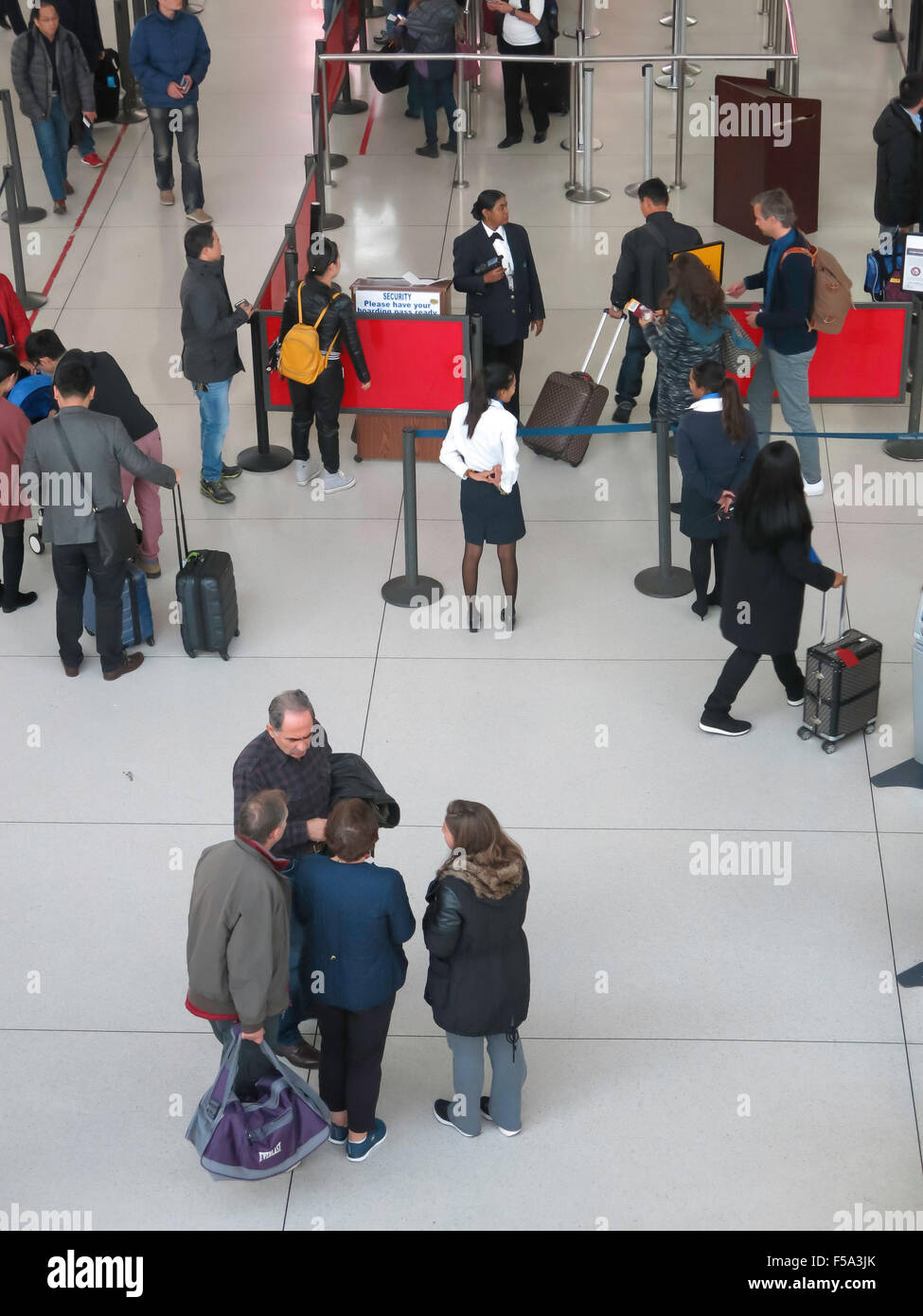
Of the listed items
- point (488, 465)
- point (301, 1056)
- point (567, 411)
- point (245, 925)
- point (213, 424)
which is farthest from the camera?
point (567, 411)

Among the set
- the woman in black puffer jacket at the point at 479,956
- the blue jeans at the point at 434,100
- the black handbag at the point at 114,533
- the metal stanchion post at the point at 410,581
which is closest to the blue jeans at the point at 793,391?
the metal stanchion post at the point at 410,581

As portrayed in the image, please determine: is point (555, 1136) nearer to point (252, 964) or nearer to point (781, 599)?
point (252, 964)

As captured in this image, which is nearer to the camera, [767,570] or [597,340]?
[767,570]

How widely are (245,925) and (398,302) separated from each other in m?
6.00

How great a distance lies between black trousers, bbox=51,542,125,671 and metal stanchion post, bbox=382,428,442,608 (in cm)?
156

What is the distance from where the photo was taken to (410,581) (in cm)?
930

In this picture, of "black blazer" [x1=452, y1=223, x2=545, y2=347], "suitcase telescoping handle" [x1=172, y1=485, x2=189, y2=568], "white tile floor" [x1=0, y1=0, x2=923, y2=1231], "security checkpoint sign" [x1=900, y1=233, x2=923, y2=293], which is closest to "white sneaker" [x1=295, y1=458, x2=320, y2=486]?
"white tile floor" [x1=0, y1=0, x2=923, y2=1231]

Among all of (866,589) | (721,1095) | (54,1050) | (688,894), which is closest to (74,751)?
(54,1050)

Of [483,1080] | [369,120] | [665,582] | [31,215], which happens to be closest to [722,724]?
[665,582]

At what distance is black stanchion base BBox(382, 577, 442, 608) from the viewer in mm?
9234

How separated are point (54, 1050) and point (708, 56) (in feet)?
32.4

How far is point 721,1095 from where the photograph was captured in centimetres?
614

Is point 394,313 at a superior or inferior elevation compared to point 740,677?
superior

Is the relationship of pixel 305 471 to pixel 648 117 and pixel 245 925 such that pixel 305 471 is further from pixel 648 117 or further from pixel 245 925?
pixel 245 925
